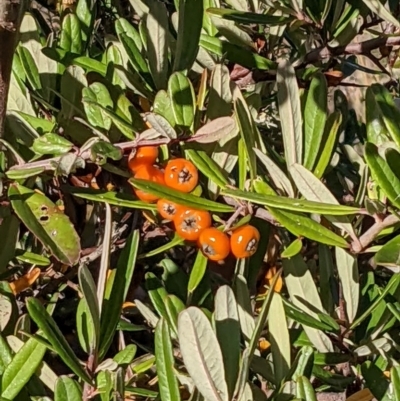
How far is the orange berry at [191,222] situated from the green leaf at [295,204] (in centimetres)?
10

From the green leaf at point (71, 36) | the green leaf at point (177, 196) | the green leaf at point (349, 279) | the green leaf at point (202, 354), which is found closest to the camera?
the green leaf at point (202, 354)

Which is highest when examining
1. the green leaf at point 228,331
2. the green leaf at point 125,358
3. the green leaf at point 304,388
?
the green leaf at point 228,331

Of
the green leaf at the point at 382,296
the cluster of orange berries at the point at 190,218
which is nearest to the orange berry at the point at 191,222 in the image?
the cluster of orange berries at the point at 190,218

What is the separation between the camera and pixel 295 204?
2.15ft

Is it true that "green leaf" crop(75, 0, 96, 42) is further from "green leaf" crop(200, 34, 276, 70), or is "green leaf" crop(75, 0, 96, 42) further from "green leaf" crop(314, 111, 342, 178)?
"green leaf" crop(314, 111, 342, 178)

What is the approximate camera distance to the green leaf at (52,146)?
28.2 inches

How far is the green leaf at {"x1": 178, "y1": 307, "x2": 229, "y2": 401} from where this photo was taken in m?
0.59

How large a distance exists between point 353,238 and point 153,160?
233 millimetres

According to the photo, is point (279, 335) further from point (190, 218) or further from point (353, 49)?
point (353, 49)

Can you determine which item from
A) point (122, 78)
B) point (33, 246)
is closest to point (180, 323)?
point (122, 78)

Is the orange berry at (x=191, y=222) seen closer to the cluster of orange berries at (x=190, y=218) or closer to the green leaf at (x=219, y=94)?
the cluster of orange berries at (x=190, y=218)

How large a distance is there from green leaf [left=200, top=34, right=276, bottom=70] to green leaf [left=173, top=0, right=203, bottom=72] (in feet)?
0.29

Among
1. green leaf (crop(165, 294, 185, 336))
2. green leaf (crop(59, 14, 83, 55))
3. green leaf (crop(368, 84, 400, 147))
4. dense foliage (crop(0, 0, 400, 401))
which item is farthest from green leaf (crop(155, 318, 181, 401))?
green leaf (crop(59, 14, 83, 55))

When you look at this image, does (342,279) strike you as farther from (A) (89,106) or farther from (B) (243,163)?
(A) (89,106)
